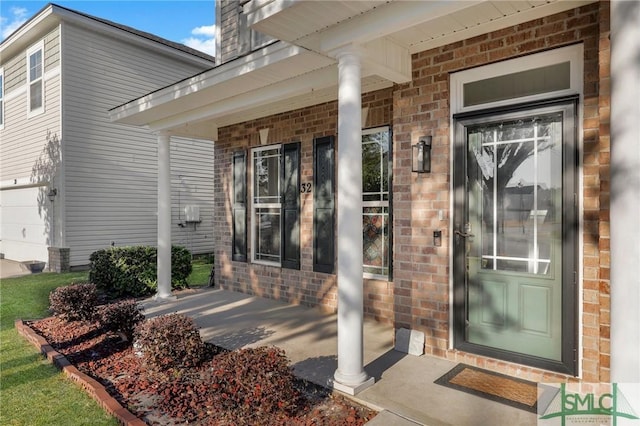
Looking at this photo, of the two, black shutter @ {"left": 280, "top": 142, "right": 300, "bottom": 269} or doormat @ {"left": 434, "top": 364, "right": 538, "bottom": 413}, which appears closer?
doormat @ {"left": 434, "top": 364, "right": 538, "bottom": 413}

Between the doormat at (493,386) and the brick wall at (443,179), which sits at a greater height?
the brick wall at (443,179)

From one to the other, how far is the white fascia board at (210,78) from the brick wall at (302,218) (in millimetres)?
1517

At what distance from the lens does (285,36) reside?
329 centimetres

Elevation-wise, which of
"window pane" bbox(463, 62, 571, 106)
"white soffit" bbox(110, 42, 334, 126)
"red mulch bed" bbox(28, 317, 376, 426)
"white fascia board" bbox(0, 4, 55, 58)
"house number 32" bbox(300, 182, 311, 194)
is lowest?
"red mulch bed" bbox(28, 317, 376, 426)

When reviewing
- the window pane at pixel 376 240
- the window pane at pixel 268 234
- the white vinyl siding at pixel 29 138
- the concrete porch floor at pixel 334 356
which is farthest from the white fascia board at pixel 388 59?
the white vinyl siding at pixel 29 138

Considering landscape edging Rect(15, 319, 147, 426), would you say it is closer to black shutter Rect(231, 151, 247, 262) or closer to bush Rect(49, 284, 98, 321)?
bush Rect(49, 284, 98, 321)

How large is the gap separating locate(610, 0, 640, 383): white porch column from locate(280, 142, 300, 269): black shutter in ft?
14.1

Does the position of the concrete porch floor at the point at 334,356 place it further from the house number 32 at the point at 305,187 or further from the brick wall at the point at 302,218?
the house number 32 at the point at 305,187

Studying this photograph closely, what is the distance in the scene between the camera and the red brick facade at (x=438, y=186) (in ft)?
9.39

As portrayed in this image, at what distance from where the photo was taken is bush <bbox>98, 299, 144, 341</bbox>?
14.2ft

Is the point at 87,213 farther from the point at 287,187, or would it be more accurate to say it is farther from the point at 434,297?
the point at 434,297

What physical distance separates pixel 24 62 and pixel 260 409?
13.1 meters

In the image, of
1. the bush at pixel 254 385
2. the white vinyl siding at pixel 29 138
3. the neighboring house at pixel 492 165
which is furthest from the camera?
the white vinyl siding at pixel 29 138

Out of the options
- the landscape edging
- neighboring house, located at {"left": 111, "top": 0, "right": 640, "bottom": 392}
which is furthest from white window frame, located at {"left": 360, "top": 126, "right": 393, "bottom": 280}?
the landscape edging
